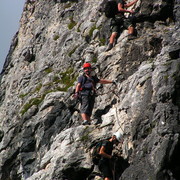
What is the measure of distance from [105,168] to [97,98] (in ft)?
23.1

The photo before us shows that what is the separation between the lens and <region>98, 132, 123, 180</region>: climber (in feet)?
52.2

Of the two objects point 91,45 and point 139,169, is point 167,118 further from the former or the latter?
point 91,45

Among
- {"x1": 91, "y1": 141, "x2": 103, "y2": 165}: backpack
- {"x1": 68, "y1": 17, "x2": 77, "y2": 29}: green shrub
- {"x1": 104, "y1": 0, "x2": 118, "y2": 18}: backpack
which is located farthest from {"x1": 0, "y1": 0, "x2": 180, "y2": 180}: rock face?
{"x1": 104, "y1": 0, "x2": 118, "y2": 18}: backpack

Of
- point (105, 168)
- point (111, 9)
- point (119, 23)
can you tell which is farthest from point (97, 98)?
point (105, 168)

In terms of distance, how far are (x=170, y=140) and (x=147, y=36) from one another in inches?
420

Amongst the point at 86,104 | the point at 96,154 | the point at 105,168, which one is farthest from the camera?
the point at 86,104

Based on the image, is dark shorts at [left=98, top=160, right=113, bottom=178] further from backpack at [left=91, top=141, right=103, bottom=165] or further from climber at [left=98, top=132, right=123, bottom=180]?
backpack at [left=91, top=141, right=103, bottom=165]

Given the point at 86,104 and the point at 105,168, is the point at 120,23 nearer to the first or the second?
the point at 86,104

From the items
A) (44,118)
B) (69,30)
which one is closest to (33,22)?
(69,30)

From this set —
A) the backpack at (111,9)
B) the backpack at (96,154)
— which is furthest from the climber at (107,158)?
the backpack at (111,9)

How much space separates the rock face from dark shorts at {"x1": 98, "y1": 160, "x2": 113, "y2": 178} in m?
0.47

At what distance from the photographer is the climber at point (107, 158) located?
15.9 metres

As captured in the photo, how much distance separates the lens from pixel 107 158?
1602 centimetres

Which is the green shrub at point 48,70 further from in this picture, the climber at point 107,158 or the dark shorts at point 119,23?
the climber at point 107,158
